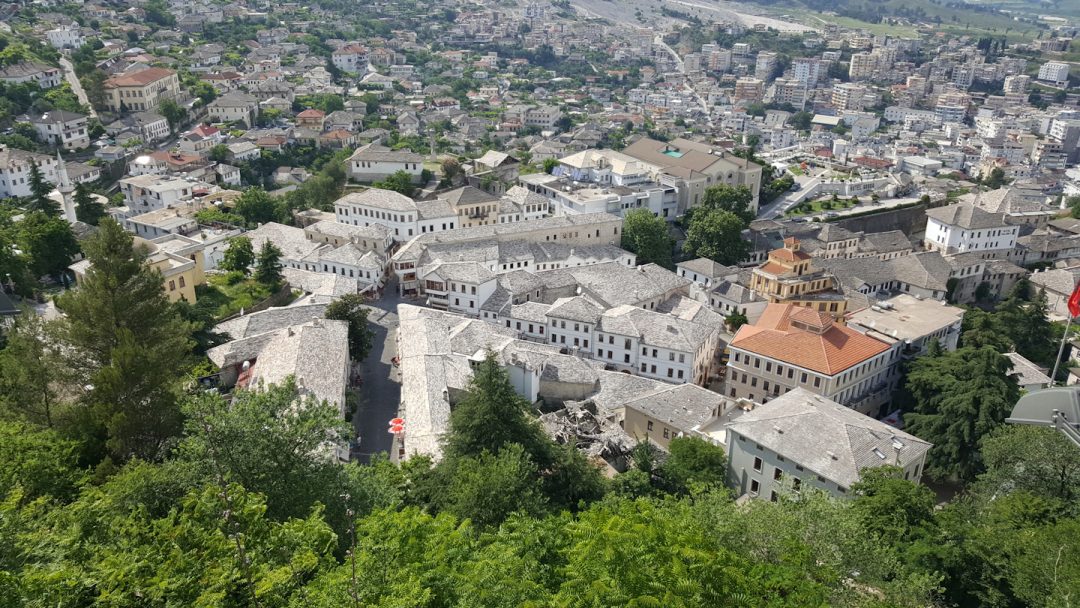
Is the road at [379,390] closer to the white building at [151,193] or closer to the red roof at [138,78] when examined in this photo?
the white building at [151,193]

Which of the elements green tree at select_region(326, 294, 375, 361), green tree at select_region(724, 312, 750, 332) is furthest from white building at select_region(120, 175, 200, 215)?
green tree at select_region(724, 312, 750, 332)

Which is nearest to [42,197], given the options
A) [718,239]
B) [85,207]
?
[85,207]

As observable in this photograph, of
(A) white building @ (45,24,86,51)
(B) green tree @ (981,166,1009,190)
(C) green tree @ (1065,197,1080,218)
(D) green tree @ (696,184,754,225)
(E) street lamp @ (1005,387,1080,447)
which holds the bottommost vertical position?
(B) green tree @ (981,166,1009,190)

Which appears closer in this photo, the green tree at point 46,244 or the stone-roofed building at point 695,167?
the green tree at point 46,244

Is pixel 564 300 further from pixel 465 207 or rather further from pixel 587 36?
pixel 587 36

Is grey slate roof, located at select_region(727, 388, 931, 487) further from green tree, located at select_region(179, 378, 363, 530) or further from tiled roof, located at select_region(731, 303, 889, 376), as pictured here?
green tree, located at select_region(179, 378, 363, 530)

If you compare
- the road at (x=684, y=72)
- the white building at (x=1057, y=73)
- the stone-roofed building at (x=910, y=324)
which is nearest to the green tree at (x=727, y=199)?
the stone-roofed building at (x=910, y=324)
